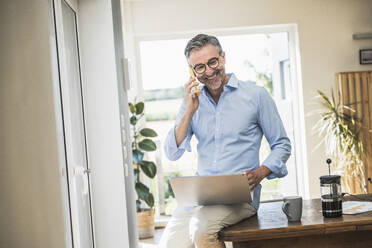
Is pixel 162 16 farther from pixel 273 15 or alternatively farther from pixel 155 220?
pixel 155 220

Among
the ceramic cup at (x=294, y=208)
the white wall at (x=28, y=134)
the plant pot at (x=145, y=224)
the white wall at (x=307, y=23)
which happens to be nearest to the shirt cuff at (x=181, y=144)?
the ceramic cup at (x=294, y=208)

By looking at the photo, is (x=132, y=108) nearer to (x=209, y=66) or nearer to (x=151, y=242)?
(x=151, y=242)

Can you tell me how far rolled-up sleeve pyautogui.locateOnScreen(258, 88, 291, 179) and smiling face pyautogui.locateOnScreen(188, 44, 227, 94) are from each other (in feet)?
0.82

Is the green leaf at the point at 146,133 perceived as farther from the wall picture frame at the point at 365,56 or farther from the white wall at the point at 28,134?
the white wall at the point at 28,134

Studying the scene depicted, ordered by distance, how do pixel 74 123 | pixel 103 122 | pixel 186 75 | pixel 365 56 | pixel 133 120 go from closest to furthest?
pixel 74 123 → pixel 103 122 → pixel 133 120 → pixel 365 56 → pixel 186 75

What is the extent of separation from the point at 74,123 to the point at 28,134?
41.6 inches

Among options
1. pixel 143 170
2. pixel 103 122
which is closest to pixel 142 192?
pixel 143 170

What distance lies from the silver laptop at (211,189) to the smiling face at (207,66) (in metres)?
0.65

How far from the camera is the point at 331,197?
2.39m

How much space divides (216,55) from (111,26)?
3.43 feet

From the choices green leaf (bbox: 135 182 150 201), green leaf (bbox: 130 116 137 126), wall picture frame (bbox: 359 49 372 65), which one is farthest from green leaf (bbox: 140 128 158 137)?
wall picture frame (bbox: 359 49 372 65)

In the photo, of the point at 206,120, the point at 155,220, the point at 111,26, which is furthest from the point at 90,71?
the point at 155,220

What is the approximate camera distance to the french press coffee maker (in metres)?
2.39

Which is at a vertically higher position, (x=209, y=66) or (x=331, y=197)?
(x=209, y=66)
